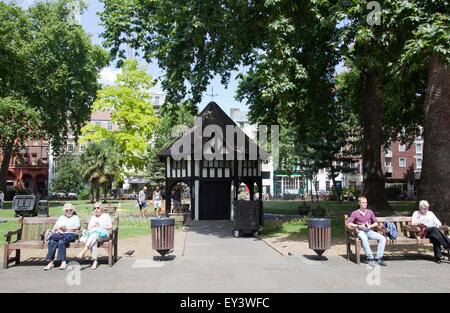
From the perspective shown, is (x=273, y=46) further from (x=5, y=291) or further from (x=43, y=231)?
(x=5, y=291)

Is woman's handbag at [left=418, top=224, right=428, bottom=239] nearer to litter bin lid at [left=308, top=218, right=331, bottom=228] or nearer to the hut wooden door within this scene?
litter bin lid at [left=308, top=218, right=331, bottom=228]

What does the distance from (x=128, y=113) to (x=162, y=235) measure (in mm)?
19241

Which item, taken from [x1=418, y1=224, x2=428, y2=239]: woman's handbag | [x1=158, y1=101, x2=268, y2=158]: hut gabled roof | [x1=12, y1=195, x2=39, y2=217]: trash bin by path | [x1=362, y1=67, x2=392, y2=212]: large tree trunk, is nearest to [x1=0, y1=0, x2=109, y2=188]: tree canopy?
[x1=12, y1=195, x2=39, y2=217]: trash bin by path

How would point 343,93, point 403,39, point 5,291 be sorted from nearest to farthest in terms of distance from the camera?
point 5,291 → point 403,39 → point 343,93

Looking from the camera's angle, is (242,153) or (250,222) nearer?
(250,222)

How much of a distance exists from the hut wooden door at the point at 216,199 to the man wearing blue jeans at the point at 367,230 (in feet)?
44.3

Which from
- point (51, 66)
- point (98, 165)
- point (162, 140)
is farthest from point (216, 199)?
point (162, 140)

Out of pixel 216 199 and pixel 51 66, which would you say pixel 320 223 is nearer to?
pixel 216 199

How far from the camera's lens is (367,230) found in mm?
8844

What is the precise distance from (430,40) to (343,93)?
16307 millimetres

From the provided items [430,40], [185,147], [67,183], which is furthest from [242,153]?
[67,183]

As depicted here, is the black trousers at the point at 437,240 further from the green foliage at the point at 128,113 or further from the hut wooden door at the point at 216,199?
the green foliage at the point at 128,113

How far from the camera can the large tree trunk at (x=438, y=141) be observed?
457 inches

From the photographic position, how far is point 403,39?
10672mm
